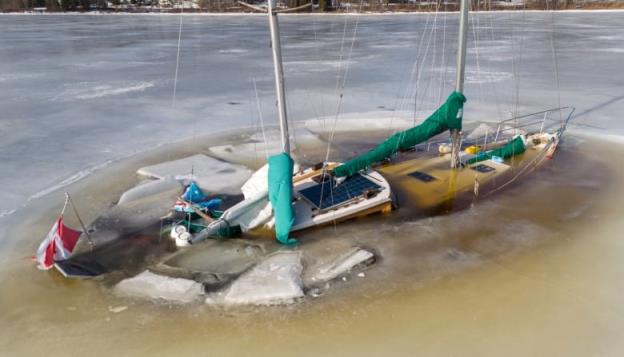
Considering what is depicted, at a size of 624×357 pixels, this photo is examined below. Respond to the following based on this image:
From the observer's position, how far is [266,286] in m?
6.54

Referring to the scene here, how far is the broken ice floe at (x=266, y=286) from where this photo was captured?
20.7ft

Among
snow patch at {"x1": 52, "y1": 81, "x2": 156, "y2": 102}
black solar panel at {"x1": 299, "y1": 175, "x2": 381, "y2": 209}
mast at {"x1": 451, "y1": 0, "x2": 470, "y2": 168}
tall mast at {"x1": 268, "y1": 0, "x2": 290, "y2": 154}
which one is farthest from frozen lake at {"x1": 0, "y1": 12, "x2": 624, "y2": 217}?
black solar panel at {"x1": 299, "y1": 175, "x2": 381, "y2": 209}

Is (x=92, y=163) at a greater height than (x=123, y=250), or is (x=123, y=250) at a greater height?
(x=92, y=163)

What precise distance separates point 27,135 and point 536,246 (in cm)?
1278

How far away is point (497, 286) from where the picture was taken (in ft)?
21.7

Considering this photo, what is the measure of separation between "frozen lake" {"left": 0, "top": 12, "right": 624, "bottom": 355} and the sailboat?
0.57 metres

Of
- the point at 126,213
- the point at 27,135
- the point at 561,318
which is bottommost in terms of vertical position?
the point at 561,318

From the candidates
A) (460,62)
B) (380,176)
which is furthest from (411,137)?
(460,62)

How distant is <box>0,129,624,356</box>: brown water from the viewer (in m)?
5.56

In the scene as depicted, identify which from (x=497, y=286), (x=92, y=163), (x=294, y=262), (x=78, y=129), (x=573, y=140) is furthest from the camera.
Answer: (x=78, y=129)

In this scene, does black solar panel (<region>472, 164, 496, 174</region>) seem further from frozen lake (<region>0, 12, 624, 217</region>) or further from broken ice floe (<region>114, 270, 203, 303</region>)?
broken ice floe (<region>114, 270, 203, 303</region>)

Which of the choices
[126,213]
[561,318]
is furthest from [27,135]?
[561,318]

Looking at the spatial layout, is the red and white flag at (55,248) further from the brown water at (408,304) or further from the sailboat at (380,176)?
the sailboat at (380,176)

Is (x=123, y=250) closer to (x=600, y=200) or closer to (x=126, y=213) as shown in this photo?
(x=126, y=213)
